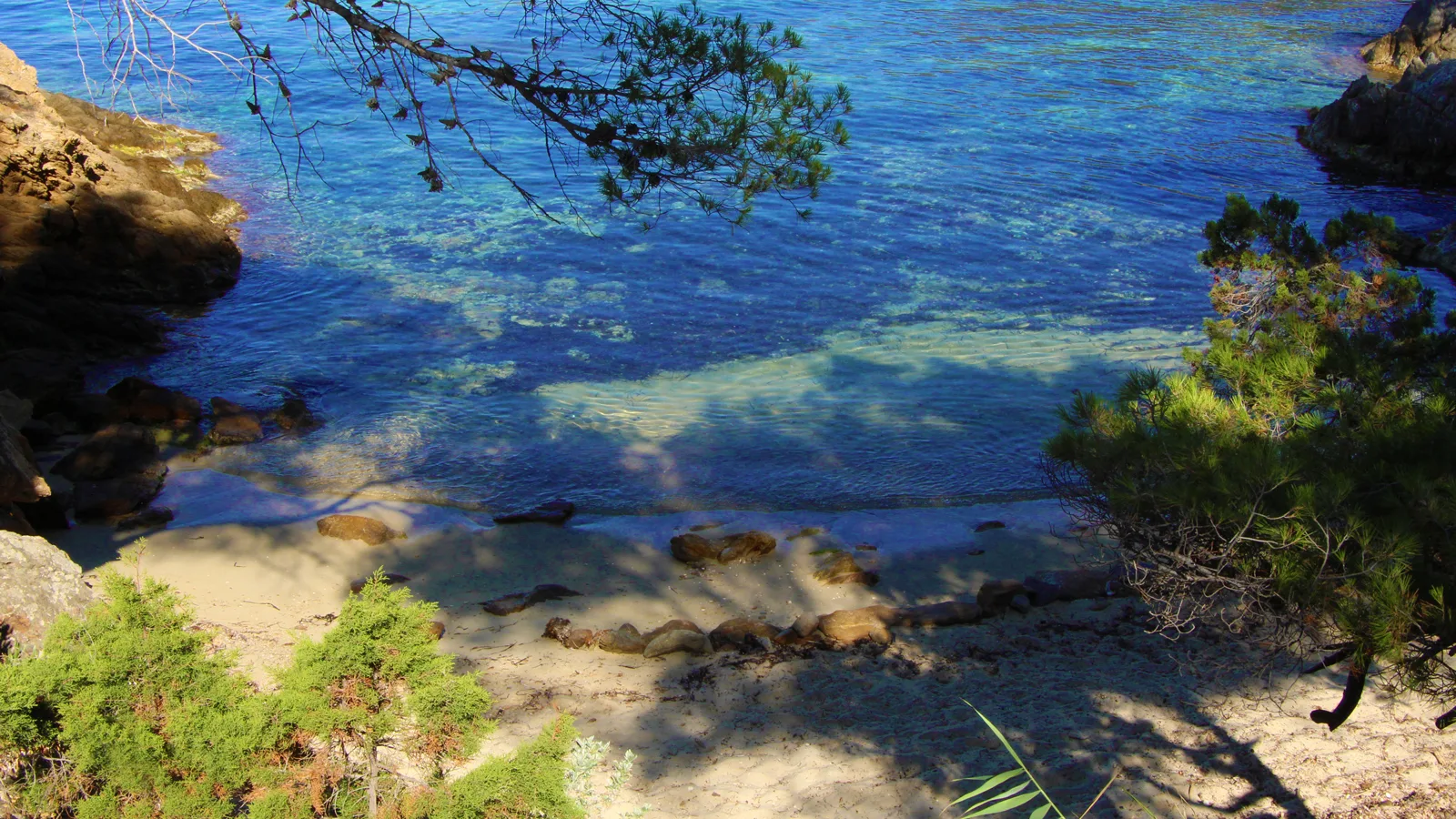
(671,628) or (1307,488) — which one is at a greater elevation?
(1307,488)

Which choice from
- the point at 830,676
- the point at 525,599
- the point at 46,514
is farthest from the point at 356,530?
the point at 830,676

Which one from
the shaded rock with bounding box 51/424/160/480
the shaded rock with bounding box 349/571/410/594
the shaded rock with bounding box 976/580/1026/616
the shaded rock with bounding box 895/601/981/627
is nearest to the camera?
the shaded rock with bounding box 895/601/981/627

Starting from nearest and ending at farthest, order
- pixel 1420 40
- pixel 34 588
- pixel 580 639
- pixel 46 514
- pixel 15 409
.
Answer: pixel 34 588
pixel 580 639
pixel 46 514
pixel 15 409
pixel 1420 40

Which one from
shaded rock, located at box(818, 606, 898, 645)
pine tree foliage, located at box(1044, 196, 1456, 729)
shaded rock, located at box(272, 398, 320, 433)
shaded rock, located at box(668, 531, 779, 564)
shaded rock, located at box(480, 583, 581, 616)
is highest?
pine tree foliage, located at box(1044, 196, 1456, 729)

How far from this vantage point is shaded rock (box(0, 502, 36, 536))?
6566 mm

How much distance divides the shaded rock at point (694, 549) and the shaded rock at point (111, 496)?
4.16 m

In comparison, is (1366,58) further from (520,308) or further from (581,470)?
(581,470)

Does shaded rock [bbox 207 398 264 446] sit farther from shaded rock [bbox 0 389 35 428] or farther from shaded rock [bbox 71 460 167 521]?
shaded rock [bbox 0 389 35 428]

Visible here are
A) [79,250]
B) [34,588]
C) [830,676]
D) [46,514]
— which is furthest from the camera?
[79,250]

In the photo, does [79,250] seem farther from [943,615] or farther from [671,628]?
[943,615]

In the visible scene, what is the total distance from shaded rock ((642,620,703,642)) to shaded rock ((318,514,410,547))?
2.58 metres

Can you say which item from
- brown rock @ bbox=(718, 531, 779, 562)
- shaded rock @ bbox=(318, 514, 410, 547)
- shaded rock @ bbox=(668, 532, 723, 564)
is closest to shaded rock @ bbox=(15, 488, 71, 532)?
shaded rock @ bbox=(318, 514, 410, 547)

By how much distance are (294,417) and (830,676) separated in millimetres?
6927

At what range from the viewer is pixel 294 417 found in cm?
1057
